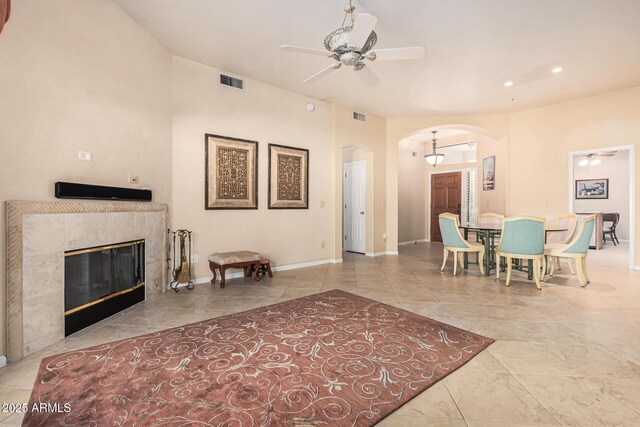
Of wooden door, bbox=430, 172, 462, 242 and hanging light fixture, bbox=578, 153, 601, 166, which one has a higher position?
hanging light fixture, bbox=578, 153, 601, 166

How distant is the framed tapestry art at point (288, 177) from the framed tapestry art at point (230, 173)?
0.33m

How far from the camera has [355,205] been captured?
716 centimetres

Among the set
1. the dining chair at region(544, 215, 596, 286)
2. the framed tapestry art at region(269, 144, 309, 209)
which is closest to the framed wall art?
the dining chair at region(544, 215, 596, 286)

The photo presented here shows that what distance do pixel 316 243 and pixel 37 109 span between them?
13.9 feet

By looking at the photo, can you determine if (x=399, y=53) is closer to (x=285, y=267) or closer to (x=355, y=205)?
(x=285, y=267)

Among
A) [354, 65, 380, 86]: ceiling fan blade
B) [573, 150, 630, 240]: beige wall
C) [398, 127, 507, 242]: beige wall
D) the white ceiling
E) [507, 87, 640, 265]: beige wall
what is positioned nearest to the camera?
the white ceiling

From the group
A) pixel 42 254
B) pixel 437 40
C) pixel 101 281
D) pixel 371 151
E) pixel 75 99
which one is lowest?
pixel 101 281

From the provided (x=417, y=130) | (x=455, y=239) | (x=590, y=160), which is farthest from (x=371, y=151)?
(x=590, y=160)

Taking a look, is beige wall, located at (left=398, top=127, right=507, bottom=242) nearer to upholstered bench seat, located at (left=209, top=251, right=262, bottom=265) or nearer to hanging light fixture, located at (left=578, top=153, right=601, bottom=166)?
hanging light fixture, located at (left=578, top=153, right=601, bottom=166)

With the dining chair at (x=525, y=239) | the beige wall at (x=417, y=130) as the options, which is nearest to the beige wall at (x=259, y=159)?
the beige wall at (x=417, y=130)

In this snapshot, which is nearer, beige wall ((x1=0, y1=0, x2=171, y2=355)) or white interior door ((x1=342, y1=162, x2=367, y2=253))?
beige wall ((x1=0, y1=0, x2=171, y2=355))

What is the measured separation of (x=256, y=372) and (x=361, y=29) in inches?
106

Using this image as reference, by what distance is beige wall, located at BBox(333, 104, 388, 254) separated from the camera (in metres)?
5.91

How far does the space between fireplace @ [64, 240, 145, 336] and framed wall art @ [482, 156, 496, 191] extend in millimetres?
7426
